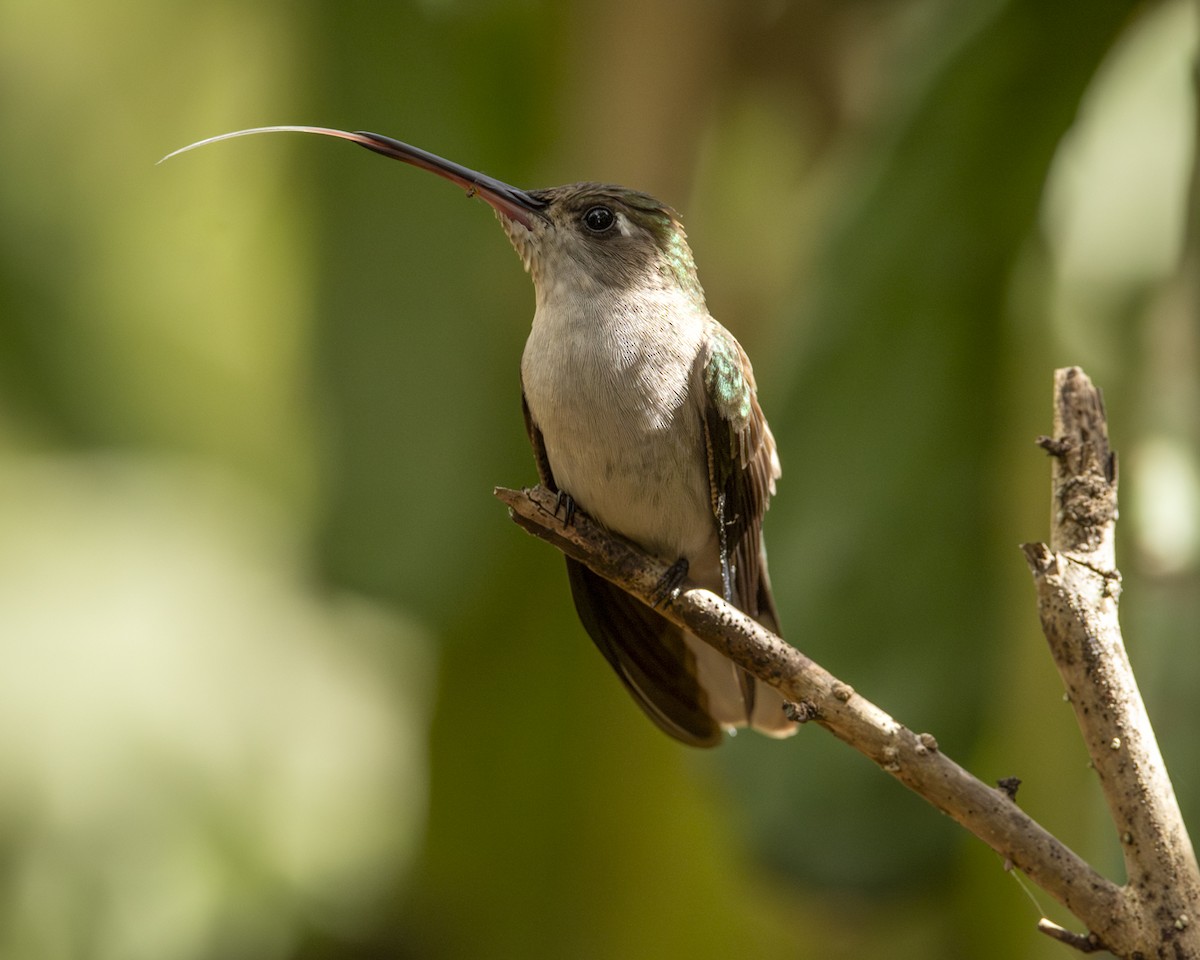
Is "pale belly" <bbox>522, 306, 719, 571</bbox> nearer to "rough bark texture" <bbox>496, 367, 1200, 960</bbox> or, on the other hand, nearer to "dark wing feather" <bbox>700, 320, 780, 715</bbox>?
"dark wing feather" <bbox>700, 320, 780, 715</bbox>

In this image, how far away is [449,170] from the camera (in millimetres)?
1463

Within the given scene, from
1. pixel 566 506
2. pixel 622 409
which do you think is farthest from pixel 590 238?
pixel 566 506

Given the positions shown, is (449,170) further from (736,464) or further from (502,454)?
(502,454)

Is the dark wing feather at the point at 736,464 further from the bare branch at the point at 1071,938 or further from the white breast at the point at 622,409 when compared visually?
the bare branch at the point at 1071,938

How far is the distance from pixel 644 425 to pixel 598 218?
340mm

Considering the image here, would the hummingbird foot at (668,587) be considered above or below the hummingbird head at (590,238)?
below

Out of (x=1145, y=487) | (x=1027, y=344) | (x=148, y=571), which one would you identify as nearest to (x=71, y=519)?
(x=148, y=571)

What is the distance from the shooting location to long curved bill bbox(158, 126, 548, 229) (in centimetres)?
137

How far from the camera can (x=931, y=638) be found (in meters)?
2.28

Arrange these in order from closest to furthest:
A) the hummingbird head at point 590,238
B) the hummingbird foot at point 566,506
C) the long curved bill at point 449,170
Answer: the long curved bill at point 449,170, the hummingbird foot at point 566,506, the hummingbird head at point 590,238

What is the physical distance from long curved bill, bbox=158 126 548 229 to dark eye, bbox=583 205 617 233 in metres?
0.06

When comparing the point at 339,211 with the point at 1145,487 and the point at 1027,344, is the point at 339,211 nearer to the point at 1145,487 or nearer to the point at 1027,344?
the point at 1027,344

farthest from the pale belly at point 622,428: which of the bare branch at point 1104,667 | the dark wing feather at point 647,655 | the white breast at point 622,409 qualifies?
the bare branch at point 1104,667

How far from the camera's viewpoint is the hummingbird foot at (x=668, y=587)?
1408 mm
